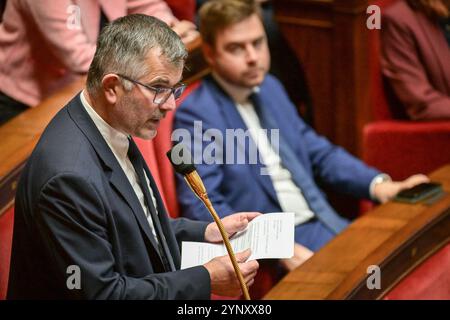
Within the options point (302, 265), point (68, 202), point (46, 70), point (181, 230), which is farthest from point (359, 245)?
point (68, 202)

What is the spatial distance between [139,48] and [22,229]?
0.22m

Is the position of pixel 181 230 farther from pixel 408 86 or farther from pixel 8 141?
pixel 408 86

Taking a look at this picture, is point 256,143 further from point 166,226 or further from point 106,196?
point 106,196

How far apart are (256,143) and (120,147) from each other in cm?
52

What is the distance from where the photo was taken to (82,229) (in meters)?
0.88

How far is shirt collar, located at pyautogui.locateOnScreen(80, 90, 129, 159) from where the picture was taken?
95cm

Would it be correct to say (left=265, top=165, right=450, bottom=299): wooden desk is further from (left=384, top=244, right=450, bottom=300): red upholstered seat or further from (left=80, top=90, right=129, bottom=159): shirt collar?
(left=80, top=90, right=129, bottom=159): shirt collar

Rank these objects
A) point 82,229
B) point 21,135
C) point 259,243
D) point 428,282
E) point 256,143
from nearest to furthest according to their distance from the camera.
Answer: point 82,229, point 259,243, point 21,135, point 428,282, point 256,143

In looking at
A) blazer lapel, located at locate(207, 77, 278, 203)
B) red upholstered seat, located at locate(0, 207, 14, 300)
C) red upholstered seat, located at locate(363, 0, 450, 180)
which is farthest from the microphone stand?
red upholstered seat, located at locate(363, 0, 450, 180)

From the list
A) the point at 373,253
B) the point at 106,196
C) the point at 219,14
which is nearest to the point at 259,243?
the point at 106,196

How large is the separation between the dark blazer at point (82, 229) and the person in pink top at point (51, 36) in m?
0.25

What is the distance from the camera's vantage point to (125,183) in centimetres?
96

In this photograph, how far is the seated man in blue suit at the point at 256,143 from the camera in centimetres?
139

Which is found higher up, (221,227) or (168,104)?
(168,104)
